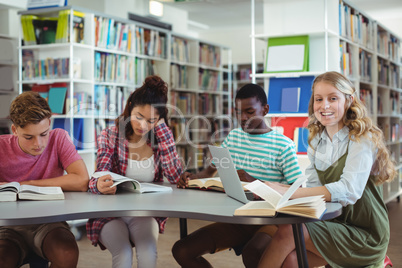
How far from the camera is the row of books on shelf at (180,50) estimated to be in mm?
→ 6034

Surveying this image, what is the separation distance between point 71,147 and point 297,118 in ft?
7.41

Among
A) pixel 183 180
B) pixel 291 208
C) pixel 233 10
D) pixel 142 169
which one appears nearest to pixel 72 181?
pixel 142 169

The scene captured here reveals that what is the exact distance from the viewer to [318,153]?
2115 millimetres

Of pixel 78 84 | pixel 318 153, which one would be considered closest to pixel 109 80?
pixel 78 84

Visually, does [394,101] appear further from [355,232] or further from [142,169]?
[355,232]

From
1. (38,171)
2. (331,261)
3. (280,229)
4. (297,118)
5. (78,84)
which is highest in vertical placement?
(78,84)

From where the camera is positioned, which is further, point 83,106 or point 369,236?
point 83,106

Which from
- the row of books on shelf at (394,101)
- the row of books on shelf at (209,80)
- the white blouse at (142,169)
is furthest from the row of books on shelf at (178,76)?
the white blouse at (142,169)

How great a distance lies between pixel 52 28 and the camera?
446cm

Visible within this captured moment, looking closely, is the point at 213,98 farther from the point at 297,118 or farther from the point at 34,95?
the point at 34,95

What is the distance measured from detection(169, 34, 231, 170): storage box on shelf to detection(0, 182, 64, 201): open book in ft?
13.0

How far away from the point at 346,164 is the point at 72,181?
1151 millimetres

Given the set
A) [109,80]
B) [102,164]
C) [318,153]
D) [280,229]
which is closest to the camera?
[280,229]

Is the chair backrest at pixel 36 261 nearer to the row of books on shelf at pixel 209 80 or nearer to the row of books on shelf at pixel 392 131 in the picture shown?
the row of books on shelf at pixel 392 131
